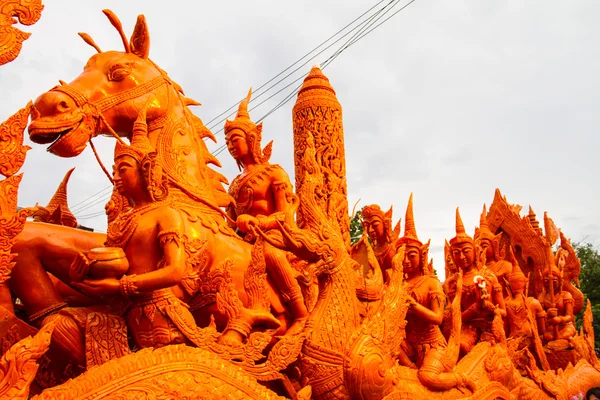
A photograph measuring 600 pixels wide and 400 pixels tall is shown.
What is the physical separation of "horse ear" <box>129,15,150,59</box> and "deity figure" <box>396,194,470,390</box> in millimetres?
2602

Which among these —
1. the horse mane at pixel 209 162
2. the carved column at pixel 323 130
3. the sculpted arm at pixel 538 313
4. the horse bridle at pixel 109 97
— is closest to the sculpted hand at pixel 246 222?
the horse mane at pixel 209 162

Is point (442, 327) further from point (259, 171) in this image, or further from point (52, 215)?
point (52, 215)

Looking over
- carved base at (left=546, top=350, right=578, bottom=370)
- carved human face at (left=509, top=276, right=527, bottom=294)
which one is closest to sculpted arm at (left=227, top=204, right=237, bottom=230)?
carved human face at (left=509, top=276, right=527, bottom=294)

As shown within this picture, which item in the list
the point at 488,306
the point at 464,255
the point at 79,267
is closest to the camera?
the point at 79,267

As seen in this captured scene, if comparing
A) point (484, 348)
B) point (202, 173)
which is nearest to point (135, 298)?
point (202, 173)

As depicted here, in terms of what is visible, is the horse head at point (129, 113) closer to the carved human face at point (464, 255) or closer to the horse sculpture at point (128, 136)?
the horse sculpture at point (128, 136)

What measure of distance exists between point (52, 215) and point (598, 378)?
22.0ft

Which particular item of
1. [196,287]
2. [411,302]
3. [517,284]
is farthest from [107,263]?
[517,284]

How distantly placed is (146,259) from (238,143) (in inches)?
53.6

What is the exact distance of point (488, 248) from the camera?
717 cm

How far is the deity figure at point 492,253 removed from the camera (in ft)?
22.5

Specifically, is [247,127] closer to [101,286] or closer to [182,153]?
[182,153]

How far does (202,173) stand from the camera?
3.54 m

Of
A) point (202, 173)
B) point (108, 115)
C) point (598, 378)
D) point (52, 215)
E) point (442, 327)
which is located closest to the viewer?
point (108, 115)
